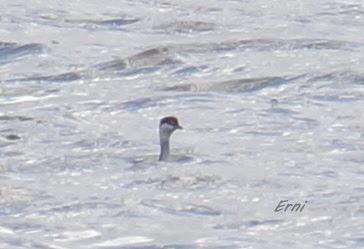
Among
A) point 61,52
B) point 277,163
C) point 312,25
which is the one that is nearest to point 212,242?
point 277,163

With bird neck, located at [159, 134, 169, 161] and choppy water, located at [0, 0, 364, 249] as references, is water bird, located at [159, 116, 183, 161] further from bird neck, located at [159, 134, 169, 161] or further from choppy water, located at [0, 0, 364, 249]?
choppy water, located at [0, 0, 364, 249]

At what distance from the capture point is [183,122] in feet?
55.8

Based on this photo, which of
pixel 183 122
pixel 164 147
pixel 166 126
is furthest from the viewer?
pixel 183 122

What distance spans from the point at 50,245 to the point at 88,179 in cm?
203

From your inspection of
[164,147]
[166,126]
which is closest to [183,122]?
[166,126]

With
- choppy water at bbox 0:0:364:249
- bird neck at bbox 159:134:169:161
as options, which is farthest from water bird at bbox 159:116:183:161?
choppy water at bbox 0:0:364:249

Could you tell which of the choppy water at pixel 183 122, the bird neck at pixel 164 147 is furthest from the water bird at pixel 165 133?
the choppy water at pixel 183 122

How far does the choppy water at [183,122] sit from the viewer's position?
43.5 feet

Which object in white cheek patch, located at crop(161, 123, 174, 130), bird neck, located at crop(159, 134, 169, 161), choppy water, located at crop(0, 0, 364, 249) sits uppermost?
white cheek patch, located at crop(161, 123, 174, 130)

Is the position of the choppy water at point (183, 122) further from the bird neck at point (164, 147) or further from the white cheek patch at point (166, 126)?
the white cheek patch at point (166, 126)

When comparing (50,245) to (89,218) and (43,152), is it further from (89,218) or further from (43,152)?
(43,152)

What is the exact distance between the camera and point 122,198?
14.0m

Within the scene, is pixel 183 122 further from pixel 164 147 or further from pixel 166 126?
pixel 164 147

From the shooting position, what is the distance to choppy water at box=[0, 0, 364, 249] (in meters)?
13.3
